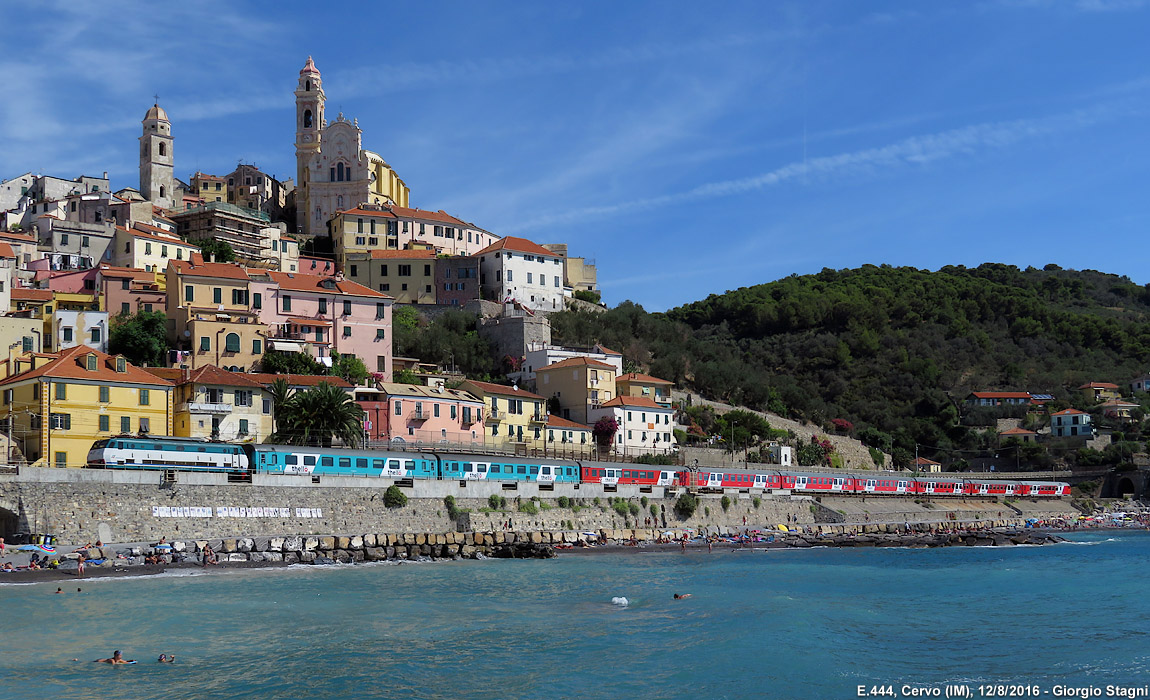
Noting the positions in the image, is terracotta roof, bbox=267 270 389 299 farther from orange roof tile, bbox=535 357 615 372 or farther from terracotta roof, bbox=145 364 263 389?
terracotta roof, bbox=145 364 263 389

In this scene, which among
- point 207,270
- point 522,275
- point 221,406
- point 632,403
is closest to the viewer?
point 221,406

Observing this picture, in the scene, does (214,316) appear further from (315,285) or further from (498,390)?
(498,390)

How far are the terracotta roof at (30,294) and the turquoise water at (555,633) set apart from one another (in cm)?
2734

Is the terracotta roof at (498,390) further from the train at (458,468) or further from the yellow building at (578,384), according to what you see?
the train at (458,468)

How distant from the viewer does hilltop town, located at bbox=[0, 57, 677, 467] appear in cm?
4541

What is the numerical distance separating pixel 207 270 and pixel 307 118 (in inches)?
1508

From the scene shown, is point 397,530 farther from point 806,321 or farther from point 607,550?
point 806,321

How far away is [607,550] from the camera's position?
151 feet

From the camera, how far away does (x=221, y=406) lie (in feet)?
151

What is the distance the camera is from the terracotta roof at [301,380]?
50812 millimetres

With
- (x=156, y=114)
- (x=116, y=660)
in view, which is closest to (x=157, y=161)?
(x=156, y=114)

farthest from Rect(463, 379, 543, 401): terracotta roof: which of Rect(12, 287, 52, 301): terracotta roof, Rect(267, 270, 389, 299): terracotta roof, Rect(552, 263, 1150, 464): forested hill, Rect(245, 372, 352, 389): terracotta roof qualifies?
Rect(12, 287, 52, 301): terracotta roof

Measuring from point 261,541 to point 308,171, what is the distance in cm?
5722

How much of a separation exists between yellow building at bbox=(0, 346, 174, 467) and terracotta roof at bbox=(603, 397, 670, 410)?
27862 mm
